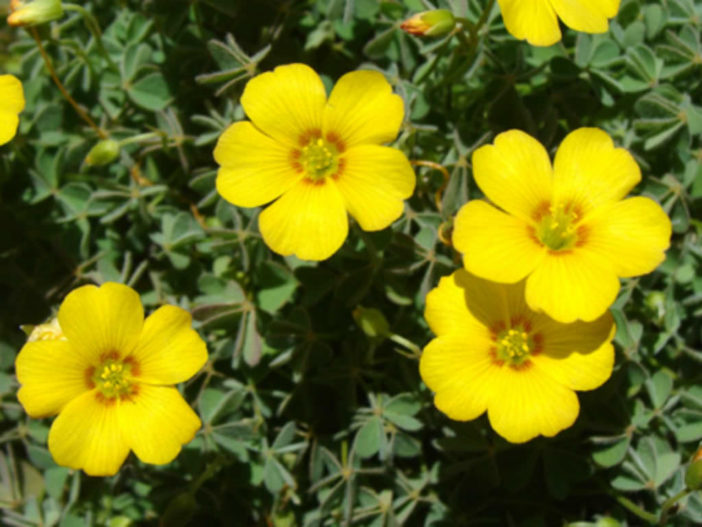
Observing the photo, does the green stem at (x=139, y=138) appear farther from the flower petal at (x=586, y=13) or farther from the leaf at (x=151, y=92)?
the flower petal at (x=586, y=13)

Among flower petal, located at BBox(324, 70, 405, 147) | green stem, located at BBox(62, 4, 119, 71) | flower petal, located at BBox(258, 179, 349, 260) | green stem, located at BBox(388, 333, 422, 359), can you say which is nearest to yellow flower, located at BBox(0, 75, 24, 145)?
green stem, located at BBox(62, 4, 119, 71)

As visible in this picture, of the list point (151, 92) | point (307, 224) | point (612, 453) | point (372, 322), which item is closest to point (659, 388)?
point (612, 453)

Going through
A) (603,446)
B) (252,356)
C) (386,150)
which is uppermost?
(386,150)

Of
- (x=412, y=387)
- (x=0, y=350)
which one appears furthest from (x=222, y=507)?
(x=0, y=350)

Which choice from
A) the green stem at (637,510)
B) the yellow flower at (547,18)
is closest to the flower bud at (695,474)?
the green stem at (637,510)

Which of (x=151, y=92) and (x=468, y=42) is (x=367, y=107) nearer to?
(x=468, y=42)

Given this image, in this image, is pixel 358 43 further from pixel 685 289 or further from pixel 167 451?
pixel 167 451
